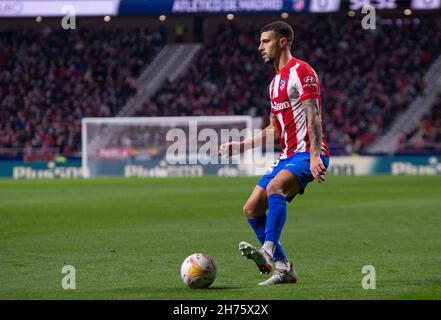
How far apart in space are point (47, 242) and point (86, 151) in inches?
962

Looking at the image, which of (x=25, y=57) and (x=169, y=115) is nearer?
(x=169, y=115)

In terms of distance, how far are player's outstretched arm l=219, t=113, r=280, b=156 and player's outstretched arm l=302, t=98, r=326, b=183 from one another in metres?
0.66

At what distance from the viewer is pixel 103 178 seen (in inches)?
1395

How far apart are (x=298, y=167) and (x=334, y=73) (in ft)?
117

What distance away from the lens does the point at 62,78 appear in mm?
44562

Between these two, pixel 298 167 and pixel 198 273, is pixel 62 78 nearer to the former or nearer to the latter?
pixel 298 167

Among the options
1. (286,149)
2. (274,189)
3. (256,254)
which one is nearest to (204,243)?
(286,149)

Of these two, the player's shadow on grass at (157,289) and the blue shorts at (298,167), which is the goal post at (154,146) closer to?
the blue shorts at (298,167)

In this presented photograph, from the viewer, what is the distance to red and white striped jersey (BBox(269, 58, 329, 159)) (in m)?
7.98

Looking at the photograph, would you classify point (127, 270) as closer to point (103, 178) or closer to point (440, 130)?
point (103, 178)

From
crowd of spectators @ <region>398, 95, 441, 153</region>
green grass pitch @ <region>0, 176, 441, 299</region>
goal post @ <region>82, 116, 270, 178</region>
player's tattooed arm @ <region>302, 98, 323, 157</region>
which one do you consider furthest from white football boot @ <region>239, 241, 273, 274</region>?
crowd of spectators @ <region>398, 95, 441, 153</region>

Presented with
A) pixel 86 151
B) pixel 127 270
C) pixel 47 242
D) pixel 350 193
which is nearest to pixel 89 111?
pixel 86 151

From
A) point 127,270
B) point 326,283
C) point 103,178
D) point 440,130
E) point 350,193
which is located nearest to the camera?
point 326,283

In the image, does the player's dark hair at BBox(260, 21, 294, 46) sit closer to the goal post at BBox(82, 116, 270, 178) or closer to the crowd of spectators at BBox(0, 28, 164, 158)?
the goal post at BBox(82, 116, 270, 178)
